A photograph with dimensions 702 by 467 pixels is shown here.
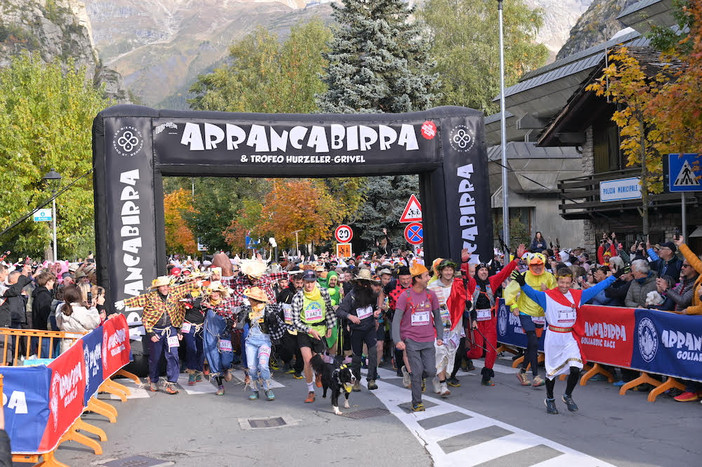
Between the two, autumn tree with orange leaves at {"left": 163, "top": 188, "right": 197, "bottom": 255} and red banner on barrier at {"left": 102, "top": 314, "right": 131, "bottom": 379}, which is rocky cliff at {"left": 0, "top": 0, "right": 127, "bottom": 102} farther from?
red banner on barrier at {"left": 102, "top": 314, "right": 131, "bottom": 379}

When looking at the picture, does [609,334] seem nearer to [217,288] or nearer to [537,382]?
[537,382]

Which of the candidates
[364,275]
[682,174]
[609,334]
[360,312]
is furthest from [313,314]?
[682,174]

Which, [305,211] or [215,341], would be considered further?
[305,211]

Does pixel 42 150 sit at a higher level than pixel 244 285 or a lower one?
higher

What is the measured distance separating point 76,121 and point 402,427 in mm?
33954

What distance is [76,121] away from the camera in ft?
130

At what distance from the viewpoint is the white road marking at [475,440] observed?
306 inches

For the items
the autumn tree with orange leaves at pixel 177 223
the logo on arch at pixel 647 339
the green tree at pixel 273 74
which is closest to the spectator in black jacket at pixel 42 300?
the logo on arch at pixel 647 339

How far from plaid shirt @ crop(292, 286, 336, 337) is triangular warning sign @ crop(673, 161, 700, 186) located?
613 centimetres

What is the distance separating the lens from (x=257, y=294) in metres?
12.1

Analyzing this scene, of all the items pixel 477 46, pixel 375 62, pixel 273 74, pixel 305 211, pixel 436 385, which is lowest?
pixel 436 385

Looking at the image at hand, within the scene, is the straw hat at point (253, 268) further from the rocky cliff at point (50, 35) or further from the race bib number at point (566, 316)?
the rocky cliff at point (50, 35)

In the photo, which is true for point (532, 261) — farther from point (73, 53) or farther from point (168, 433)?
point (73, 53)

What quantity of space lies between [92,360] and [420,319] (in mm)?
4110
